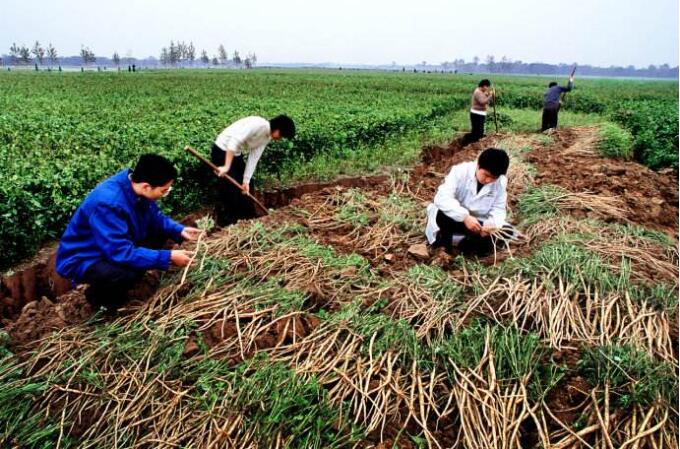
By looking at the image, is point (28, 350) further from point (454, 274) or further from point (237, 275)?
point (454, 274)

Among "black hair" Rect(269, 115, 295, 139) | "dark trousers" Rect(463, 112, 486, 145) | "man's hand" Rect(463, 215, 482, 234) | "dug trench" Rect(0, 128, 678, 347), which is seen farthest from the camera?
"dark trousers" Rect(463, 112, 486, 145)

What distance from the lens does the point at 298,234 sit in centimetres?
446

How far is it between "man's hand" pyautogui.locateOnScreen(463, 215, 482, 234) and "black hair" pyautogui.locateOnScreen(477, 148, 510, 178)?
0.45m

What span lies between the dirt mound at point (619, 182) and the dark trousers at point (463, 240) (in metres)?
1.82

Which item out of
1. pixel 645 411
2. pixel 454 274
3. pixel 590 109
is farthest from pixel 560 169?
pixel 590 109

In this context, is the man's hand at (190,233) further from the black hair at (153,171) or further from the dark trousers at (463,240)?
the dark trousers at (463,240)

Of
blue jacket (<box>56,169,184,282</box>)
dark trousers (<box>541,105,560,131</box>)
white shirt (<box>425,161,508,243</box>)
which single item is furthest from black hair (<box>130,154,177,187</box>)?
dark trousers (<box>541,105,560,131</box>)

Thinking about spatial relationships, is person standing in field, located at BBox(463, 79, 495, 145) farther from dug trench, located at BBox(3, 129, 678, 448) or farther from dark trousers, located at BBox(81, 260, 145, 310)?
dark trousers, located at BBox(81, 260, 145, 310)

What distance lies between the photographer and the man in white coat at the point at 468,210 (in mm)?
4230

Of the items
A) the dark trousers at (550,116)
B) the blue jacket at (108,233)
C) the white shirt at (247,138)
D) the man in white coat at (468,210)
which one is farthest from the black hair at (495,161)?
the dark trousers at (550,116)

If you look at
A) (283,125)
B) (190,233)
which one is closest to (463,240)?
(283,125)

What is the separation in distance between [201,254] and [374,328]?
157 centimetres

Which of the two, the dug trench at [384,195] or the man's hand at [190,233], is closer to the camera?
the dug trench at [384,195]

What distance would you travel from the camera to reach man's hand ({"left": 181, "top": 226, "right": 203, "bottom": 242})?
11.8ft
